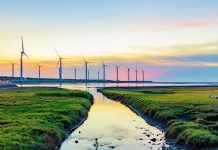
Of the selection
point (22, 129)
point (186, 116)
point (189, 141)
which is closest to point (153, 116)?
point (186, 116)

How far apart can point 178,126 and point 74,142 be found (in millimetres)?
11037

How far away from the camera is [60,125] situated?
1719 inches

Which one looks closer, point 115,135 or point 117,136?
A: point 117,136

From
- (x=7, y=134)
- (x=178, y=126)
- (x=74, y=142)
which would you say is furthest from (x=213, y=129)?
(x=7, y=134)

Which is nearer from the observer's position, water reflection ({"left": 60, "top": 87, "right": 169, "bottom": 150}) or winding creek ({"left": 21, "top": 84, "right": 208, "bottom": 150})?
winding creek ({"left": 21, "top": 84, "right": 208, "bottom": 150})

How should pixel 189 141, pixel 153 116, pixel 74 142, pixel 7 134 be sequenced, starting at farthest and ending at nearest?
pixel 153 116
pixel 74 142
pixel 189 141
pixel 7 134

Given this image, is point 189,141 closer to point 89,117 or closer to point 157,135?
point 157,135

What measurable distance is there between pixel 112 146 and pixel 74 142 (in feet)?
14.2

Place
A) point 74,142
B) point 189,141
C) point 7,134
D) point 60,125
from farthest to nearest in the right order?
point 60,125 < point 74,142 < point 189,141 < point 7,134

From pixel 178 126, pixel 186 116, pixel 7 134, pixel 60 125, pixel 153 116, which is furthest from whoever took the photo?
pixel 153 116

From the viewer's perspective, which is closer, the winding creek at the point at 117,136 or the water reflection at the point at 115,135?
the winding creek at the point at 117,136

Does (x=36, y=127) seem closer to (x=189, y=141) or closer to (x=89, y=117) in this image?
(x=189, y=141)

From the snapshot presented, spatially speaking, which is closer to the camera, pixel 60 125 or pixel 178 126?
pixel 178 126

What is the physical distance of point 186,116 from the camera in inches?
1955
